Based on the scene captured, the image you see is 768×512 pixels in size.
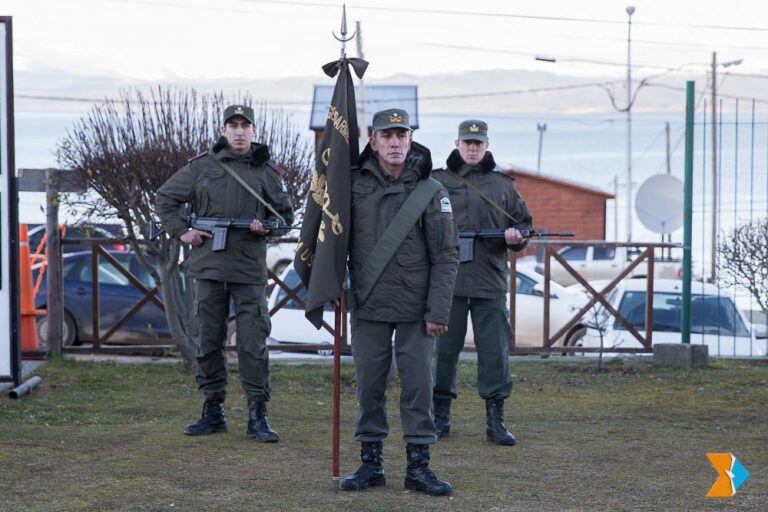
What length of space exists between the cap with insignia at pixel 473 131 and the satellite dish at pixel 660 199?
12766 mm

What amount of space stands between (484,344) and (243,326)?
1567 mm

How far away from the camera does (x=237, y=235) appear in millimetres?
7594

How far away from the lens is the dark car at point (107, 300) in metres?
14.9

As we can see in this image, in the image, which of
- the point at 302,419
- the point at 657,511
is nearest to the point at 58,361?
the point at 302,419

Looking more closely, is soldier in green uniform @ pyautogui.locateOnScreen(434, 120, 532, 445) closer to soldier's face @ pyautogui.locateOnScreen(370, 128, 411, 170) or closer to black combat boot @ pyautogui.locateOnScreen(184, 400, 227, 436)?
black combat boot @ pyautogui.locateOnScreen(184, 400, 227, 436)

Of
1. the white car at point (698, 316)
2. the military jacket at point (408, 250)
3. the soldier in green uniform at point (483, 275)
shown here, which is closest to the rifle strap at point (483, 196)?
the soldier in green uniform at point (483, 275)

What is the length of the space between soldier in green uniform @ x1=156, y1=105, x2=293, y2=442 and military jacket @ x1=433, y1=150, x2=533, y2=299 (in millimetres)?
1109

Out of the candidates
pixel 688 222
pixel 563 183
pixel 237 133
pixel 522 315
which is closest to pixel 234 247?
pixel 237 133

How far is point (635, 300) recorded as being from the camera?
1459cm

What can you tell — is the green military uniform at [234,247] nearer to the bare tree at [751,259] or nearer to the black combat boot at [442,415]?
the black combat boot at [442,415]

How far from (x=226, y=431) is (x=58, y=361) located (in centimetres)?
386

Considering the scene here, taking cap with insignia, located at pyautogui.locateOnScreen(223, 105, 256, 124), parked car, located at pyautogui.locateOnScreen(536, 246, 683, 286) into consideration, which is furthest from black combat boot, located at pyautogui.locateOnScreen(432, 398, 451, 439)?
parked car, located at pyautogui.locateOnScreen(536, 246, 683, 286)

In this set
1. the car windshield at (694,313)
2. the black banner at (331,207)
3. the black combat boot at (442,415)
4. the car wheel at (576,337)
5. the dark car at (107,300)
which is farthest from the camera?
the dark car at (107,300)

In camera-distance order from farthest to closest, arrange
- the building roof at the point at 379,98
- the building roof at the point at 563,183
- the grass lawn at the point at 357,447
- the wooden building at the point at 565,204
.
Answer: the wooden building at the point at 565,204, the building roof at the point at 563,183, the building roof at the point at 379,98, the grass lawn at the point at 357,447
